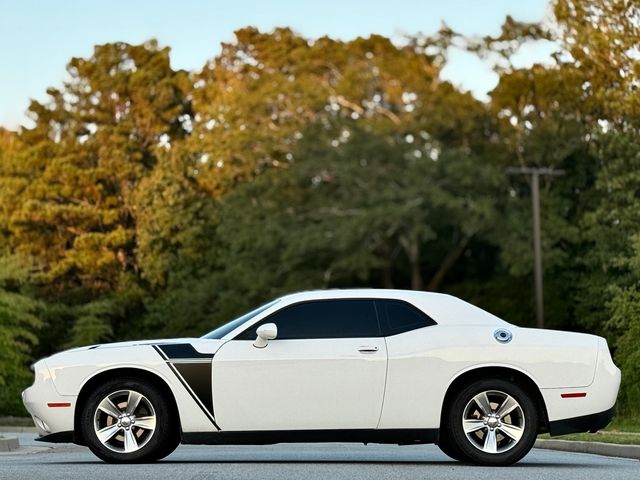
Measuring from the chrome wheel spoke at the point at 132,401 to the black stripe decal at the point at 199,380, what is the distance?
42 cm

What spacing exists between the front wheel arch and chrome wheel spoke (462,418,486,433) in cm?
263

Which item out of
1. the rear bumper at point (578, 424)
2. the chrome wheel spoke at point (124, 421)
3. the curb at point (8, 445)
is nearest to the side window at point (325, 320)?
the chrome wheel spoke at point (124, 421)

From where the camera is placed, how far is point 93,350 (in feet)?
43.0

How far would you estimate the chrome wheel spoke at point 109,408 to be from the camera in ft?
42.5

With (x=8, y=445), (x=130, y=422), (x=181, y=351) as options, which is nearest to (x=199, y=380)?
(x=181, y=351)

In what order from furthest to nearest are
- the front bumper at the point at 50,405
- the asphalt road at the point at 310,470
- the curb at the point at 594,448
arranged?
1. the curb at the point at 594,448
2. the front bumper at the point at 50,405
3. the asphalt road at the point at 310,470

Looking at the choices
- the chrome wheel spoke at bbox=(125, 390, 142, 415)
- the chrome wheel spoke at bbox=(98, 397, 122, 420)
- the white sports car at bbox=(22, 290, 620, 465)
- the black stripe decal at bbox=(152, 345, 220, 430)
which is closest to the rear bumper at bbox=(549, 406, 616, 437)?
the white sports car at bbox=(22, 290, 620, 465)

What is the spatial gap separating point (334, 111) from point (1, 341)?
61.7ft

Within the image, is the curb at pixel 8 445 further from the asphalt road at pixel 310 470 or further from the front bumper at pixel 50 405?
the front bumper at pixel 50 405

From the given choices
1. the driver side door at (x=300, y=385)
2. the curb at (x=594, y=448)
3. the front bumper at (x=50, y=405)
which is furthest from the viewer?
the curb at (x=594, y=448)

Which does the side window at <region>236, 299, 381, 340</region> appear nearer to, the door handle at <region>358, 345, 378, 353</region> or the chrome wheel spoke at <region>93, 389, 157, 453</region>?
the door handle at <region>358, 345, 378, 353</region>

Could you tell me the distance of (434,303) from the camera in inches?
521

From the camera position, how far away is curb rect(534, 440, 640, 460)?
17.1 metres

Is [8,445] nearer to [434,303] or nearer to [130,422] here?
[130,422]
